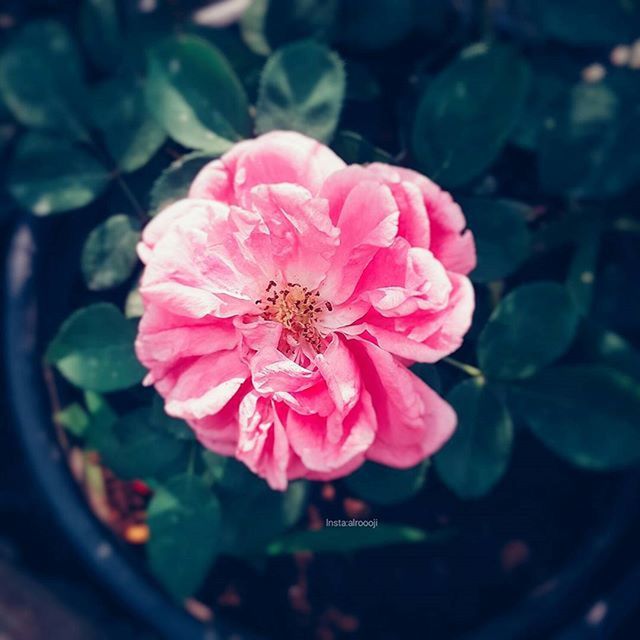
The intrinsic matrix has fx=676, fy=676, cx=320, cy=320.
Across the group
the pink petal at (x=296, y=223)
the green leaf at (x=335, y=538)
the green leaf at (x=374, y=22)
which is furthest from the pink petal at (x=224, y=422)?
the green leaf at (x=374, y=22)

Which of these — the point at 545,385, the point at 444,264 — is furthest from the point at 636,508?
the point at 444,264

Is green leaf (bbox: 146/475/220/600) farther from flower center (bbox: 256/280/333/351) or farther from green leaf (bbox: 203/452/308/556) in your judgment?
flower center (bbox: 256/280/333/351)

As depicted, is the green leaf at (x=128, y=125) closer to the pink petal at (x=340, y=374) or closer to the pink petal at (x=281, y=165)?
the pink petal at (x=281, y=165)

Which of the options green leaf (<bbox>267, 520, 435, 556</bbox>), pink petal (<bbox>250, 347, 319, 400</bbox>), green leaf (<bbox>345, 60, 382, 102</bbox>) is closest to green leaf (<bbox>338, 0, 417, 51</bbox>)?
green leaf (<bbox>345, 60, 382, 102</bbox>)

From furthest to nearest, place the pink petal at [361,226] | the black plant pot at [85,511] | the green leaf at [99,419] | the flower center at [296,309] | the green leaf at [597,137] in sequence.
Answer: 1. the black plant pot at [85,511]
2. the green leaf at [99,419]
3. the green leaf at [597,137]
4. the flower center at [296,309]
5. the pink petal at [361,226]

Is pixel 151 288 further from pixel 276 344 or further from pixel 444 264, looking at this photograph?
pixel 444 264

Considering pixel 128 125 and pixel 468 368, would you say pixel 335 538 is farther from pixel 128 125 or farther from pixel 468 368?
pixel 128 125
